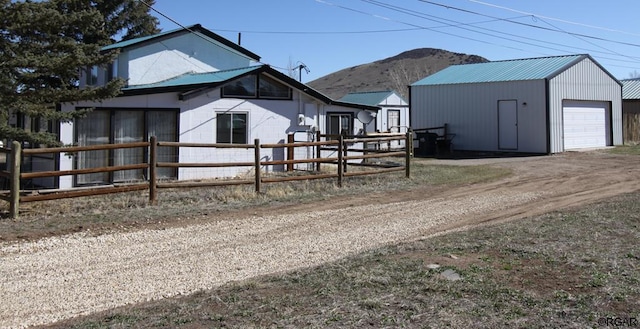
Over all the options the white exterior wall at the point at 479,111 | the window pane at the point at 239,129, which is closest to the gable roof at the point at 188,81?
the window pane at the point at 239,129

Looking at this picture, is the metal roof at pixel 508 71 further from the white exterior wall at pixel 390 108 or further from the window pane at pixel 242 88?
the window pane at pixel 242 88

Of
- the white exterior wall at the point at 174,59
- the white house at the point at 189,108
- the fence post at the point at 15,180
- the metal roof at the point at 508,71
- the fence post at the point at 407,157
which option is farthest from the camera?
the metal roof at the point at 508,71

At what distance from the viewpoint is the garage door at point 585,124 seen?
27781 millimetres

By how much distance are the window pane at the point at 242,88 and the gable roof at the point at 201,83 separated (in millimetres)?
234

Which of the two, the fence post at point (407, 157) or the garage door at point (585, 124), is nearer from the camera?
the fence post at point (407, 157)

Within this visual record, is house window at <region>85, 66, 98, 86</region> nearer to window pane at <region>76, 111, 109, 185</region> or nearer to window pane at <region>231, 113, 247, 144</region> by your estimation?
window pane at <region>76, 111, 109, 185</region>

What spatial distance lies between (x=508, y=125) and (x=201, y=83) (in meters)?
15.6

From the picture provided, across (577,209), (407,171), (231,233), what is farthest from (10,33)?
(577,209)

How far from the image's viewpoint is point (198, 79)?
19234 mm

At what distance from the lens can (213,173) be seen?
57.5 ft

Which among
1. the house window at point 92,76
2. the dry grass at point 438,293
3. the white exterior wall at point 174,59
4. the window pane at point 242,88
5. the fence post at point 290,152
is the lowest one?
the dry grass at point 438,293

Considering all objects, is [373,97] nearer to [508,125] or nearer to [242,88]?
[508,125]

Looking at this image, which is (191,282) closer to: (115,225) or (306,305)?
(306,305)

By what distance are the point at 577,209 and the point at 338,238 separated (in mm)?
4593
